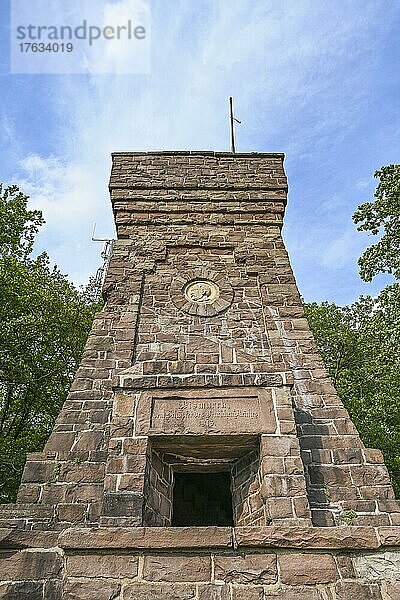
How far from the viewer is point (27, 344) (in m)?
12.2

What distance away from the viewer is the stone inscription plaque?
5.34 m

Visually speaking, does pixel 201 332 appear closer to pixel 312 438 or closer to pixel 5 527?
pixel 312 438

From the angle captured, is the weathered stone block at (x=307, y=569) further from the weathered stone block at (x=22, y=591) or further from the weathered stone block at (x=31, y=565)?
the weathered stone block at (x=22, y=591)

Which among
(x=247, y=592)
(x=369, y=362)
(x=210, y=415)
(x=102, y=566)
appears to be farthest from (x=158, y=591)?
(x=369, y=362)

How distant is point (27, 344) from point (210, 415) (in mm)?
7996

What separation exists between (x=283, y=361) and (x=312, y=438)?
1038 mm

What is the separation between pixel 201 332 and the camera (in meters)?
6.69

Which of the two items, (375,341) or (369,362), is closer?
(375,341)

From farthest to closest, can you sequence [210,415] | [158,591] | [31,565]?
[210,415], [31,565], [158,591]

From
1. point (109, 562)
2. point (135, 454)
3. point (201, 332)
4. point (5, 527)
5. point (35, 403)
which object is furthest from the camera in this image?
point (35, 403)

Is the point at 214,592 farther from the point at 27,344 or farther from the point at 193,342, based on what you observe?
the point at 27,344

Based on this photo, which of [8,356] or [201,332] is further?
[8,356]

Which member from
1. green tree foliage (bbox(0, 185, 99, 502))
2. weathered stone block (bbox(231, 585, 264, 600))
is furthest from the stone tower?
green tree foliage (bbox(0, 185, 99, 502))

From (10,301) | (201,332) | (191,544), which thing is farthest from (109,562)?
(10,301)
